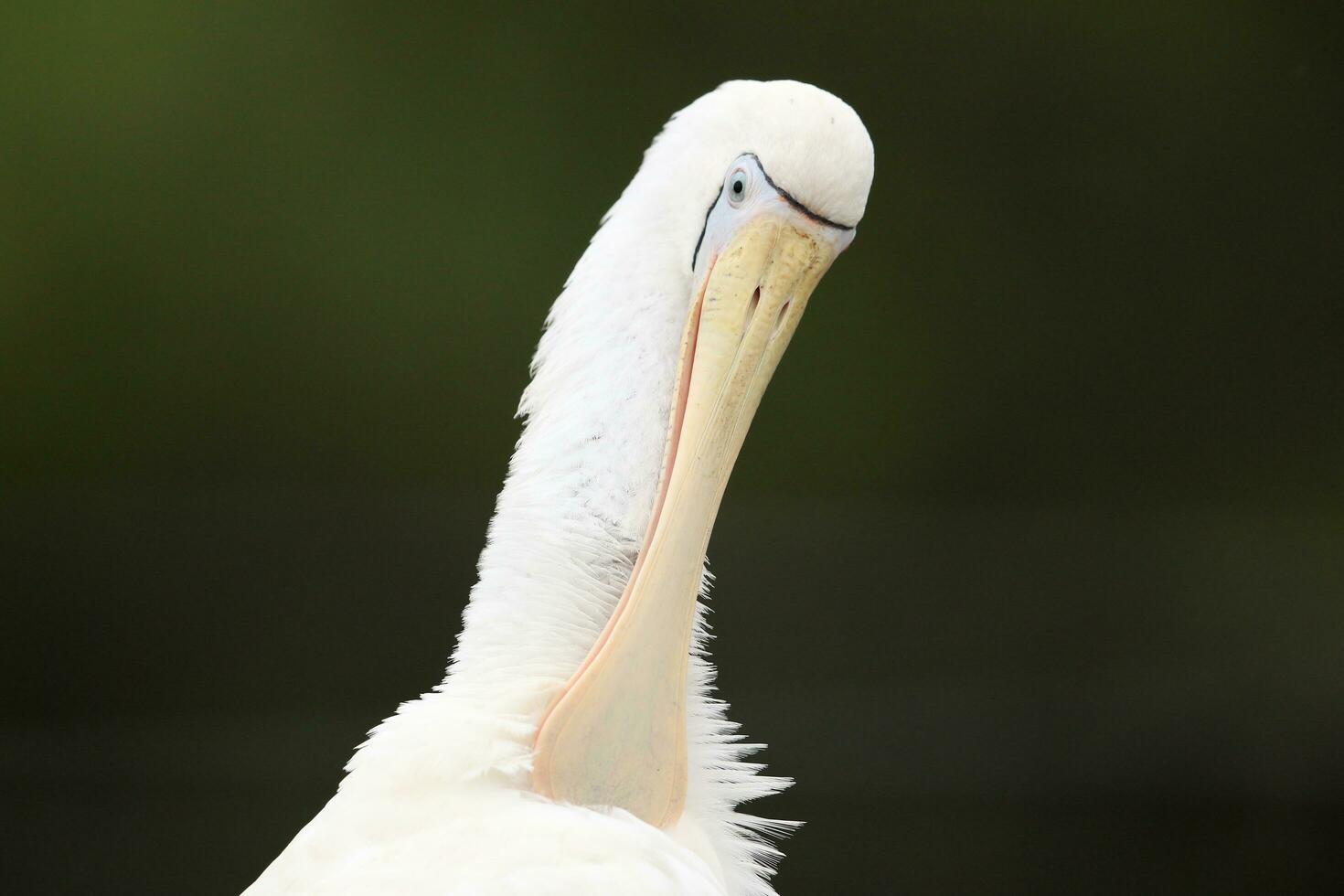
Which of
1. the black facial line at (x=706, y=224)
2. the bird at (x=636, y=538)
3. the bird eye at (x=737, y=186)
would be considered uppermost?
the bird eye at (x=737, y=186)

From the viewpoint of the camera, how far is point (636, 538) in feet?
4.80

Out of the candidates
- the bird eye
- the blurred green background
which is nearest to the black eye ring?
the bird eye

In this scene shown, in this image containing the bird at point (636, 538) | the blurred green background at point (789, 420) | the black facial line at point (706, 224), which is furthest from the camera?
the blurred green background at point (789, 420)

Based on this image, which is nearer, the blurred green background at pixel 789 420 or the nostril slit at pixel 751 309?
the nostril slit at pixel 751 309

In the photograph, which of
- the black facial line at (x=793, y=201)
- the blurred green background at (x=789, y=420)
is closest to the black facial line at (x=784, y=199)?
the black facial line at (x=793, y=201)

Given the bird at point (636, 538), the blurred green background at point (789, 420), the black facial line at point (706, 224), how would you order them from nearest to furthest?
the bird at point (636, 538)
the black facial line at point (706, 224)
the blurred green background at point (789, 420)

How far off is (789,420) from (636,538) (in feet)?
7.72

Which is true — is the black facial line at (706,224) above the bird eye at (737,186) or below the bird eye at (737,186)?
below

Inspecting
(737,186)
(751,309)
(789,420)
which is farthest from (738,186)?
(789,420)

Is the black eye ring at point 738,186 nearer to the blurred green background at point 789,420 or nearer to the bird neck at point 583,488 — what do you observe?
the bird neck at point 583,488

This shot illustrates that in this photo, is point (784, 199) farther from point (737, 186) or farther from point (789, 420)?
point (789, 420)

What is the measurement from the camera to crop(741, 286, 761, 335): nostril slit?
145 centimetres

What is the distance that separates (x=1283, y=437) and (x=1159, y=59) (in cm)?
106

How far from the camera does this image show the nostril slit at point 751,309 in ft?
4.75
